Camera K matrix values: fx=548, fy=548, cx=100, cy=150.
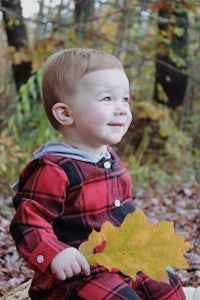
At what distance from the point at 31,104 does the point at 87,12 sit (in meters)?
1.51

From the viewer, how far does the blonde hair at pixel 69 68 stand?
1.94 metres

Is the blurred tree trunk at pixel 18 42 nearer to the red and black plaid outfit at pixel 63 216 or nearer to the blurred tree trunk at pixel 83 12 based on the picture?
the blurred tree trunk at pixel 83 12

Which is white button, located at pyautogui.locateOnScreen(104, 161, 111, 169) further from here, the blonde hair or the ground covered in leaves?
the ground covered in leaves

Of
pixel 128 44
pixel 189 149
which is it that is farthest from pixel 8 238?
pixel 128 44

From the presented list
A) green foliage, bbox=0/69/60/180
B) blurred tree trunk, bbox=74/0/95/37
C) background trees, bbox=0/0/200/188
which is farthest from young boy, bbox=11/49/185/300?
blurred tree trunk, bbox=74/0/95/37

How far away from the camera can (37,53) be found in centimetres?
539

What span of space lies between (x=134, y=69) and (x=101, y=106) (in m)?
7.42

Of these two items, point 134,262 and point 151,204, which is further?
point 151,204

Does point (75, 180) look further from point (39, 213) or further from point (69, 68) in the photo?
point (69, 68)

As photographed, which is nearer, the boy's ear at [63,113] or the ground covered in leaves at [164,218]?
the boy's ear at [63,113]

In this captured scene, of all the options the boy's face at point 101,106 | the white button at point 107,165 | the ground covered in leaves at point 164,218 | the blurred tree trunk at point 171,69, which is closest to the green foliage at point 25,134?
the ground covered in leaves at point 164,218

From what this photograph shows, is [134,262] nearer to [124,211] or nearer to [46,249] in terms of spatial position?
[46,249]

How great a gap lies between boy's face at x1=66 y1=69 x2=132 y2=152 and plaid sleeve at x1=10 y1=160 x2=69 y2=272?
0.20 m

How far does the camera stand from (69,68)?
195cm
